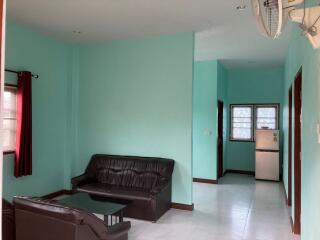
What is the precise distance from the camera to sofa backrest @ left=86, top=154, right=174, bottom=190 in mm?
4544

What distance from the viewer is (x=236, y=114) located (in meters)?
8.12

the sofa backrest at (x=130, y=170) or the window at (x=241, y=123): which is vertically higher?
the window at (x=241, y=123)

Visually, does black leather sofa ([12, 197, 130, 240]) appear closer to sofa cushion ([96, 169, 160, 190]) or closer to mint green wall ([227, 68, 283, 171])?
sofa cushion ([96, 169, 160, 190])

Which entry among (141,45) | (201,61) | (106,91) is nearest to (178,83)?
(141,45)

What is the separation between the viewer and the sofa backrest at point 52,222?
6.61 feet

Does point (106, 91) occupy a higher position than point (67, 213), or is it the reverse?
point (106, 91)

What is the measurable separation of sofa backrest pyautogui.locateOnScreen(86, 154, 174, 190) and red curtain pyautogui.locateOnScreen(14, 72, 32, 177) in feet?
3.68

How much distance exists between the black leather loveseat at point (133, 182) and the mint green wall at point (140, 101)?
239mm

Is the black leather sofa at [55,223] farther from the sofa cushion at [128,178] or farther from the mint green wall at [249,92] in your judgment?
the mint green wall at [249,92]

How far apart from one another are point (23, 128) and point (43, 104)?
738mm

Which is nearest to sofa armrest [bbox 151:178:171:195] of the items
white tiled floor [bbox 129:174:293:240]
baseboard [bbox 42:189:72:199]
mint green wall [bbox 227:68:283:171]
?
white tiled floor [bbox 129:174:293:240]

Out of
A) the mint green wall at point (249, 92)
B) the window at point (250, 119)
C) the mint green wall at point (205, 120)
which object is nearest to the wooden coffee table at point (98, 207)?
the mint green wall at point (205, 120)

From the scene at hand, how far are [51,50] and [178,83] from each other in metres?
2.49

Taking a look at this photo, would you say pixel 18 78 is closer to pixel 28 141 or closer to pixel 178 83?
pixel 28 141
